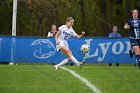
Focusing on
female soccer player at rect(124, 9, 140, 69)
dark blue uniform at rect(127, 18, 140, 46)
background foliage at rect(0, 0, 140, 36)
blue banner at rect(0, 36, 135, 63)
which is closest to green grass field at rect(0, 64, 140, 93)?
female soccer player at rect(124, 9, 140, 69)

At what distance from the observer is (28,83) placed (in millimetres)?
11305

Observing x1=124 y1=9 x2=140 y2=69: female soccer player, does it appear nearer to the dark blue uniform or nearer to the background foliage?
the dark blue uniform

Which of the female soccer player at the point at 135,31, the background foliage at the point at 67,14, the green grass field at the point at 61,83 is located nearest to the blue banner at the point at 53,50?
the female soccer player at the point at 135,31

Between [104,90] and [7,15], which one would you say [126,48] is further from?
[7,15]

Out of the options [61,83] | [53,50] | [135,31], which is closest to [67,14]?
[53,50]

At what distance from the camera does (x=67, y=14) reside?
195 ft

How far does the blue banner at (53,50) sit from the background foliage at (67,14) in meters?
20.0

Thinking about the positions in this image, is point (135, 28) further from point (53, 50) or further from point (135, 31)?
point (53, 50)

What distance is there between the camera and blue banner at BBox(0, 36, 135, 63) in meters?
21.9

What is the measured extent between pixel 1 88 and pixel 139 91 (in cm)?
280

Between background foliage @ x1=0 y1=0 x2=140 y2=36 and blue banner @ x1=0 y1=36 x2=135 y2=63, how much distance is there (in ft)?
65.5

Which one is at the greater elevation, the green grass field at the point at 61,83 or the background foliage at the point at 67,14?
the background foliage at the point at 67,14

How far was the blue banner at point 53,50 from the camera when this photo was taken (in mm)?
21938

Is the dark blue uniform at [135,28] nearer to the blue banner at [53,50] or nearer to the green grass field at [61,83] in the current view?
the green grass field at [61,83]
